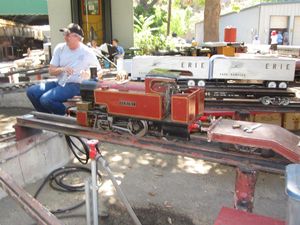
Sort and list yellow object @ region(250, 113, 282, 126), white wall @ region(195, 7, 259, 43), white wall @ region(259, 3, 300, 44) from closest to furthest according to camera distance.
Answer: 1. yellow object @ region(250, 113, 282, 126)
2. white wall @ region(259, 3, 300, 44)
3. white wall @ region(195, 7, 259, 43)

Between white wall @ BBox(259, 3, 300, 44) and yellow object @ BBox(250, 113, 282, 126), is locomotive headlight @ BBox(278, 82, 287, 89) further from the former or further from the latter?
white wall @ BBox(259, 3, 300, 44)

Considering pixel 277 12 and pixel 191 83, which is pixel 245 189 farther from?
pixel 277 12

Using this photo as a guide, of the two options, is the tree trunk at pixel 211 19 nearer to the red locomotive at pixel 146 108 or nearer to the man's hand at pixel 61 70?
the man's hand at pixel 61 70

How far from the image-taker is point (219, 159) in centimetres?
301

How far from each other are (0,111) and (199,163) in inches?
203

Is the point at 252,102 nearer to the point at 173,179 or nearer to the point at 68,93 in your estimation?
the point at 173,179

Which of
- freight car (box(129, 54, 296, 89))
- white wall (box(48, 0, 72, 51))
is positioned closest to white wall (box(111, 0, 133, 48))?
white wall (box(48, 0, 72, 51))

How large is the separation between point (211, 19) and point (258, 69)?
5186mm

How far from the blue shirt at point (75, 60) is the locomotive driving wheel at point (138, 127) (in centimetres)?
150

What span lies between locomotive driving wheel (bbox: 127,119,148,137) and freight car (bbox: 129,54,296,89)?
183 centimetres

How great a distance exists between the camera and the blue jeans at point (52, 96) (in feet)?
14.9

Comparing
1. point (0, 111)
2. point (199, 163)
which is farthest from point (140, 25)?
point (199, 163)

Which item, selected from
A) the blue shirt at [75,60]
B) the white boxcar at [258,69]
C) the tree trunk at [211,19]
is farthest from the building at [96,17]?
the white boxcar at [258,69]

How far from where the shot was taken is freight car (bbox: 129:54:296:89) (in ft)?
16.3
